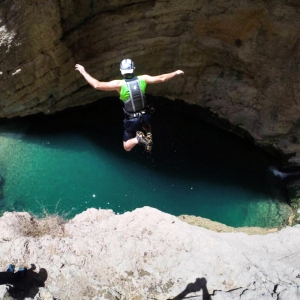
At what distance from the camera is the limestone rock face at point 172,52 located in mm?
6516

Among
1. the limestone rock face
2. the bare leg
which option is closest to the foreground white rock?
the bare leg

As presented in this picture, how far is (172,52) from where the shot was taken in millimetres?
7848

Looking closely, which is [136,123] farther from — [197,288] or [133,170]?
[133,170]

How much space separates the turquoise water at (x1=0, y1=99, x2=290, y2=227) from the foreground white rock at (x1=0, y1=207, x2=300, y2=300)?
81.9 inches

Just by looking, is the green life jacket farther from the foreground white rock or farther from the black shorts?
the foreground white rock

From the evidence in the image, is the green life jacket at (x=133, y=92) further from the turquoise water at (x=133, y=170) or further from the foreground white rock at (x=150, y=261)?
the turquoise water at (x=133, y=170)

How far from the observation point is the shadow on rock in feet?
13.1

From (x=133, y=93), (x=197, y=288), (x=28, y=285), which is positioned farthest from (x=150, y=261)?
(x=133, y=93)

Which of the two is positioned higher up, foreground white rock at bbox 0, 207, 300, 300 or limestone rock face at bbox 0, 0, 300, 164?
limestone rock face at bbox 0, 0, 300, 164

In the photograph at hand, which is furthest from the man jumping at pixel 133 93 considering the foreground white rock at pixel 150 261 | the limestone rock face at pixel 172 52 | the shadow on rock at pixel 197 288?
the limestone rock face at pixel 172 52

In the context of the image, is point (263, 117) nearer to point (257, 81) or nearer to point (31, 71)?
point (257, 81)

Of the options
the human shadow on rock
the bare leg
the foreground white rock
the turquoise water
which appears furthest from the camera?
the turquoise water

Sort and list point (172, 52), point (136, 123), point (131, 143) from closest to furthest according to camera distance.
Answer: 1. point (136, 123)
2. point (131, 143)
3. point (172, 52)

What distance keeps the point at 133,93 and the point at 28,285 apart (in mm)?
2650
